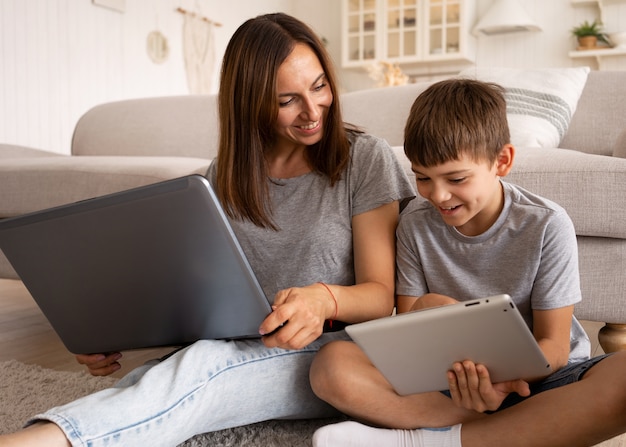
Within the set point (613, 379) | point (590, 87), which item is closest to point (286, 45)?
point (613, 379)

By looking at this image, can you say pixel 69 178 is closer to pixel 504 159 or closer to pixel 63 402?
pixel 63 402

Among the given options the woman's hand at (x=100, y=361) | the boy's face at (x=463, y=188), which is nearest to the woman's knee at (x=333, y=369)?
the boy's face at (x=463, y=188)

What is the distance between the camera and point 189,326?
1.06 metres

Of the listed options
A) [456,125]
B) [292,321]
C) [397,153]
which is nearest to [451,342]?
[292,321]

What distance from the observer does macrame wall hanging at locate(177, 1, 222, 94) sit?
4.88 m

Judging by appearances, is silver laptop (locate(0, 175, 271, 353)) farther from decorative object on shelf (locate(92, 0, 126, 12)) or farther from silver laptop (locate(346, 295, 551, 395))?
decorative object on shelf (locate(92, 0, 126, 12))

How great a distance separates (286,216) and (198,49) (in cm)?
402

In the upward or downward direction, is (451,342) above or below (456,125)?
below

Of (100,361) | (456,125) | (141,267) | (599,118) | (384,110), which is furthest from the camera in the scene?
(384,110)

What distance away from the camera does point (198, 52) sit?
499cm

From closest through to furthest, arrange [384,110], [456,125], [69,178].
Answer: [456,125]
[69,178]
[384,110]

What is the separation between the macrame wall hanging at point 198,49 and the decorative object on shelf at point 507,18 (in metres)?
1.92

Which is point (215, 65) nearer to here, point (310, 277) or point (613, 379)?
point (310, 277)

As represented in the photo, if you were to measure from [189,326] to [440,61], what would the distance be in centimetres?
463
